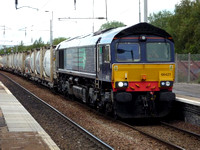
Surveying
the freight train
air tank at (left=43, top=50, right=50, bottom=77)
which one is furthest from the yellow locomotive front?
air tank at (left=43, top=50, right=50, bottom=77)

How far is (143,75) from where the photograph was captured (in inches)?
480

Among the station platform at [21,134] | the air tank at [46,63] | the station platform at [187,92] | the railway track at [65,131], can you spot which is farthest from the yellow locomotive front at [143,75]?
the air tank at [46,63]

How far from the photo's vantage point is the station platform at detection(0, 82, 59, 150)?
27.9 ft

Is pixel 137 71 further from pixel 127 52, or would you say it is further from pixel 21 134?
pixel 21 134

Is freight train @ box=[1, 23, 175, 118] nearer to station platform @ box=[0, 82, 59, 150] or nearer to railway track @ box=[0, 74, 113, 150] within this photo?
railway track @ box=[0, 74, 113, 150]

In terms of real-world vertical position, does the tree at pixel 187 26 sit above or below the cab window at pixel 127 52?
above

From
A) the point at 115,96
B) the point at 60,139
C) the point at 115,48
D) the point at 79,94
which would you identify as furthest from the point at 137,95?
the point at 79,94

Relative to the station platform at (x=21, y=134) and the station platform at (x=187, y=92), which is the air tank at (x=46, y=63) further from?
the station platform at (x=21, y=134)

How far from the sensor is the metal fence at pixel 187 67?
21906 mm

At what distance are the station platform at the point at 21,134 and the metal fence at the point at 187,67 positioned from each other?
1120 centimetres

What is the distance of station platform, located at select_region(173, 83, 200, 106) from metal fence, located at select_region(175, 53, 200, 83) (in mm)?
705

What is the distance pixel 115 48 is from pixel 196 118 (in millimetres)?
3595

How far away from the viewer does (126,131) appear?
447 inches

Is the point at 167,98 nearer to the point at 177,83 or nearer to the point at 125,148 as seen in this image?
the point at 125,148
